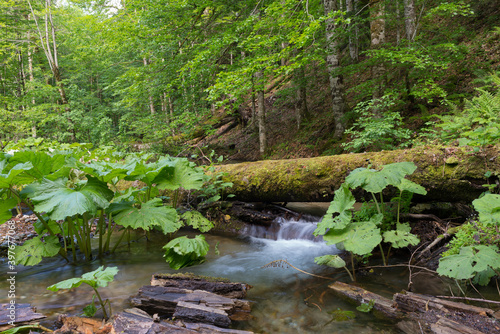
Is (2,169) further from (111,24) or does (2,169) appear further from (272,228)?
(111,24)

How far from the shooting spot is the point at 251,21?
24.8 ft

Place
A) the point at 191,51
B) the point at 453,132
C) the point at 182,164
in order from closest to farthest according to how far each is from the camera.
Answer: the point at 182,164
the point at 453,132
the point at 191,51

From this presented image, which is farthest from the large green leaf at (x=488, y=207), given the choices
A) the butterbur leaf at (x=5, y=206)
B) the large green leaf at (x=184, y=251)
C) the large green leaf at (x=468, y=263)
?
the butterbur leaf at (x=5, y=206)

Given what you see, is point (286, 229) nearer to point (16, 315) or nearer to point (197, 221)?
point (197, 221)

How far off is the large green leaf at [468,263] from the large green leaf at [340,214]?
Result: 0.97m

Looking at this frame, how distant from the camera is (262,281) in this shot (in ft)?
11.7

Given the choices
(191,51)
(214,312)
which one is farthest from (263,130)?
(214,312)

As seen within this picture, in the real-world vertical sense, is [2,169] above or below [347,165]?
above

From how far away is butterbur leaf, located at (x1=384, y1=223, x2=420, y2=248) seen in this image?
3.05 m

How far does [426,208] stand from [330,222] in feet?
7.07

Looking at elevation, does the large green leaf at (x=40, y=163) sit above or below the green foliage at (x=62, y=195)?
above

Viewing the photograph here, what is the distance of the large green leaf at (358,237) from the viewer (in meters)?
2.85

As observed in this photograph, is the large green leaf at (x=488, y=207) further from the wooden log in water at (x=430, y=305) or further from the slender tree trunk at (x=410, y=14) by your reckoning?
the slender tree trunk at (x=410, y=14)

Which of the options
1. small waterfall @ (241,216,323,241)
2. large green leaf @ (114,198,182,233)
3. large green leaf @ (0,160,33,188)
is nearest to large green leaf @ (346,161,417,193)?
small waterfall @ (241,216,323,241)
